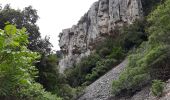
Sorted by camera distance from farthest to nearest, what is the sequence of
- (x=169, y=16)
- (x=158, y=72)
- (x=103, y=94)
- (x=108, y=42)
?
(x=108, y=42) < (x=103, y=94) < (x=158, y=72) < (x=169, y=16)

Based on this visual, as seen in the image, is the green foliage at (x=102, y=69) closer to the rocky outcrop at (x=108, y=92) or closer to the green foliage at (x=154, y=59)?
the rocky outcrop at (x=108, y=92)

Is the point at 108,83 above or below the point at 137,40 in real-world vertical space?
below

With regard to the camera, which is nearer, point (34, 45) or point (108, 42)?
point (34, 45)

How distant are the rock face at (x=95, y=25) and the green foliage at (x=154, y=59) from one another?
57.2 feet

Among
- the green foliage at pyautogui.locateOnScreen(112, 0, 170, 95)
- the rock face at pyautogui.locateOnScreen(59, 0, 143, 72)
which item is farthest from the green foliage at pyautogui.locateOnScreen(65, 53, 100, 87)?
the green foliage at pyautogui.locateOnScreen(112, 0, 170, 95)

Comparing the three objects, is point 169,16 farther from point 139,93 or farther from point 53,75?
point 53,75

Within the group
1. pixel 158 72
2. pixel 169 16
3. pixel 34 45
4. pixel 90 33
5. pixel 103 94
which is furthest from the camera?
pixel 90 33

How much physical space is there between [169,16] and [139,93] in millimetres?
4227

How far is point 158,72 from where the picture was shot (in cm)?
1869

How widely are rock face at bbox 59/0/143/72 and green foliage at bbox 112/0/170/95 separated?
17432 millimetres

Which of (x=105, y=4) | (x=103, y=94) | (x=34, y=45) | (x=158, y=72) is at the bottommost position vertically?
(x=103, y=94)

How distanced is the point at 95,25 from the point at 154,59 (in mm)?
22788

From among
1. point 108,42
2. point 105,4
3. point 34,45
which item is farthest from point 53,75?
point 105,4

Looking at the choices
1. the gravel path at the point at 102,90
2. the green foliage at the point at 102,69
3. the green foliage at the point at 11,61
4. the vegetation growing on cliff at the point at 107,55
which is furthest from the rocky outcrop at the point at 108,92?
the green foliage at the point at 11,61
